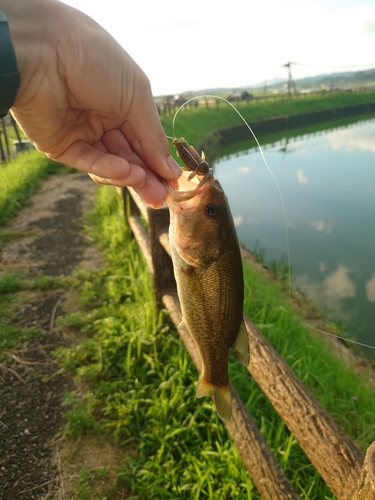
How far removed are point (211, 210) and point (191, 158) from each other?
0.22 m

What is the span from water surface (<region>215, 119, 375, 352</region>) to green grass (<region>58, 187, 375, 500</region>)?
2437 millimetres

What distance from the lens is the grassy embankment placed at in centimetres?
252

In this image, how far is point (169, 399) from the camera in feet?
10.1

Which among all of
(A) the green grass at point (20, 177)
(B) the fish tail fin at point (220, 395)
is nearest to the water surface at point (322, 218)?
(B) the fish tail fin at point (220, 395)

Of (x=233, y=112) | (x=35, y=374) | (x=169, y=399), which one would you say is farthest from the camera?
(x=233, y=112)

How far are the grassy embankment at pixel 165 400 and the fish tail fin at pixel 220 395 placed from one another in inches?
39.1

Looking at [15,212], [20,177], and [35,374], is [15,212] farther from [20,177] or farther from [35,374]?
[35,374]

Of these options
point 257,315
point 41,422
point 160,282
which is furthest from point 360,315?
point 41,422

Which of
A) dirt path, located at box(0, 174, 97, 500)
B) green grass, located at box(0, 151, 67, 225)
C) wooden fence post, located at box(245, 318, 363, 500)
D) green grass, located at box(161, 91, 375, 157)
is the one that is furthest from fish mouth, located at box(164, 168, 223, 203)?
green grass, located at box(161, 91, 375, 157)

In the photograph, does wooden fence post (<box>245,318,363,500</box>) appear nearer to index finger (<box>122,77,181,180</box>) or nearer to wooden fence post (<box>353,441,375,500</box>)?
wooden fence post (<box>353,441,375,500</box>)

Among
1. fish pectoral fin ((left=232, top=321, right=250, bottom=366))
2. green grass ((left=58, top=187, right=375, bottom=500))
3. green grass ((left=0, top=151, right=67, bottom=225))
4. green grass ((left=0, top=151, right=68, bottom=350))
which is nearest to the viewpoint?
fish pectoral fin ((left=232, top=321, right=250, bottom=366))

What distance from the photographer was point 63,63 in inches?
59.4

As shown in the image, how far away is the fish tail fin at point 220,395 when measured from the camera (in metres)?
1.66

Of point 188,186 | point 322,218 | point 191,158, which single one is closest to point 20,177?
point 322,218
